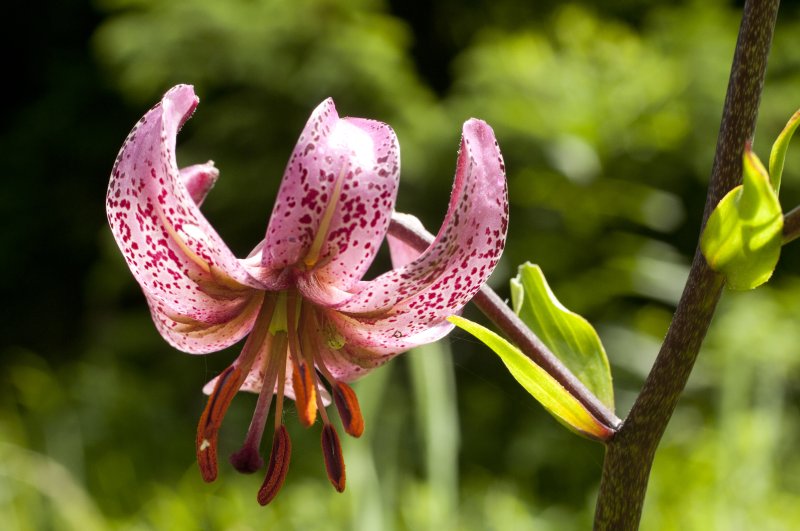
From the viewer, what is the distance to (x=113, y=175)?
28.9 inches

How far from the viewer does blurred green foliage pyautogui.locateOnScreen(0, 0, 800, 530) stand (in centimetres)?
250


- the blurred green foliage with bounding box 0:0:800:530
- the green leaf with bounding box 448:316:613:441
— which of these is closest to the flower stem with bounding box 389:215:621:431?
the green leaf with bounding box 448:316:613:441

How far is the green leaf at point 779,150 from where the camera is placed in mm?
658

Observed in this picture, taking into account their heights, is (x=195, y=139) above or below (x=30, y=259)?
above

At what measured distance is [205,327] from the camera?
35.2 inches

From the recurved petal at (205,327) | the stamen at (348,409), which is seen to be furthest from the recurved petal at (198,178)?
the stamen at (348,409)

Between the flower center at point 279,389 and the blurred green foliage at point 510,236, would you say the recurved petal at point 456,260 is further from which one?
the blurred green foliage at point 510,236

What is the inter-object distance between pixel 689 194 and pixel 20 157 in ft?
11.0

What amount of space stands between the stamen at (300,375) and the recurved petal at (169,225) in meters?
0.05

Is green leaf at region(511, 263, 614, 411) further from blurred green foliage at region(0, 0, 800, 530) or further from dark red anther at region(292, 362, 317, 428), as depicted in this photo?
blurred green foliage at region(0, 0, 800, 530)

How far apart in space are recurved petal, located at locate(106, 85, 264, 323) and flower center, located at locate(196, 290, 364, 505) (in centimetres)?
5

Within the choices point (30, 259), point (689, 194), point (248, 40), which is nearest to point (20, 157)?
point (30, 259)

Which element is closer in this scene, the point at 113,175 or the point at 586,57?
the point at 113,175

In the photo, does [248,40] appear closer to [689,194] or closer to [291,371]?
[689,194]
